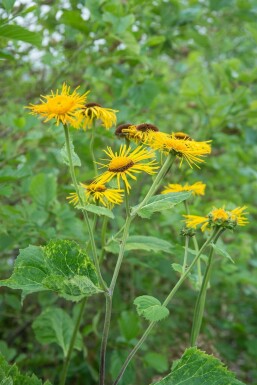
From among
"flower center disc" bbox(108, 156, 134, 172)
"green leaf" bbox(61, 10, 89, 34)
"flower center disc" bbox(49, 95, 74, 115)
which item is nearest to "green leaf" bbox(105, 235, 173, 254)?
"flower center disc" bbox(108, 156, 134, 172)

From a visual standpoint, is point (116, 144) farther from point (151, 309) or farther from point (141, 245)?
point (151, 309)

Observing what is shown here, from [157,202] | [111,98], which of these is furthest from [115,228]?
[157,202]

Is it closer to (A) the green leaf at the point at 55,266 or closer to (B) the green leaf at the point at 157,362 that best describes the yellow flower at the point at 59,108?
(A) the green leaf at the point at 55,266

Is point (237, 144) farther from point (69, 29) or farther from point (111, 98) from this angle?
point (69, 29)

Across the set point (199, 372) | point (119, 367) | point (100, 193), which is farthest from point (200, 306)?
point (119, 367)

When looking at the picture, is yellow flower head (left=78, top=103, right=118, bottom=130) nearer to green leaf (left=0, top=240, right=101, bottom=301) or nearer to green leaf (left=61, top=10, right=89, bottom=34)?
green leaf (left=0, top=240, right=101, bottom=301)

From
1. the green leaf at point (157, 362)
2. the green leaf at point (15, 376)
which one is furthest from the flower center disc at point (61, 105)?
the green leaf at point (157, 362)
